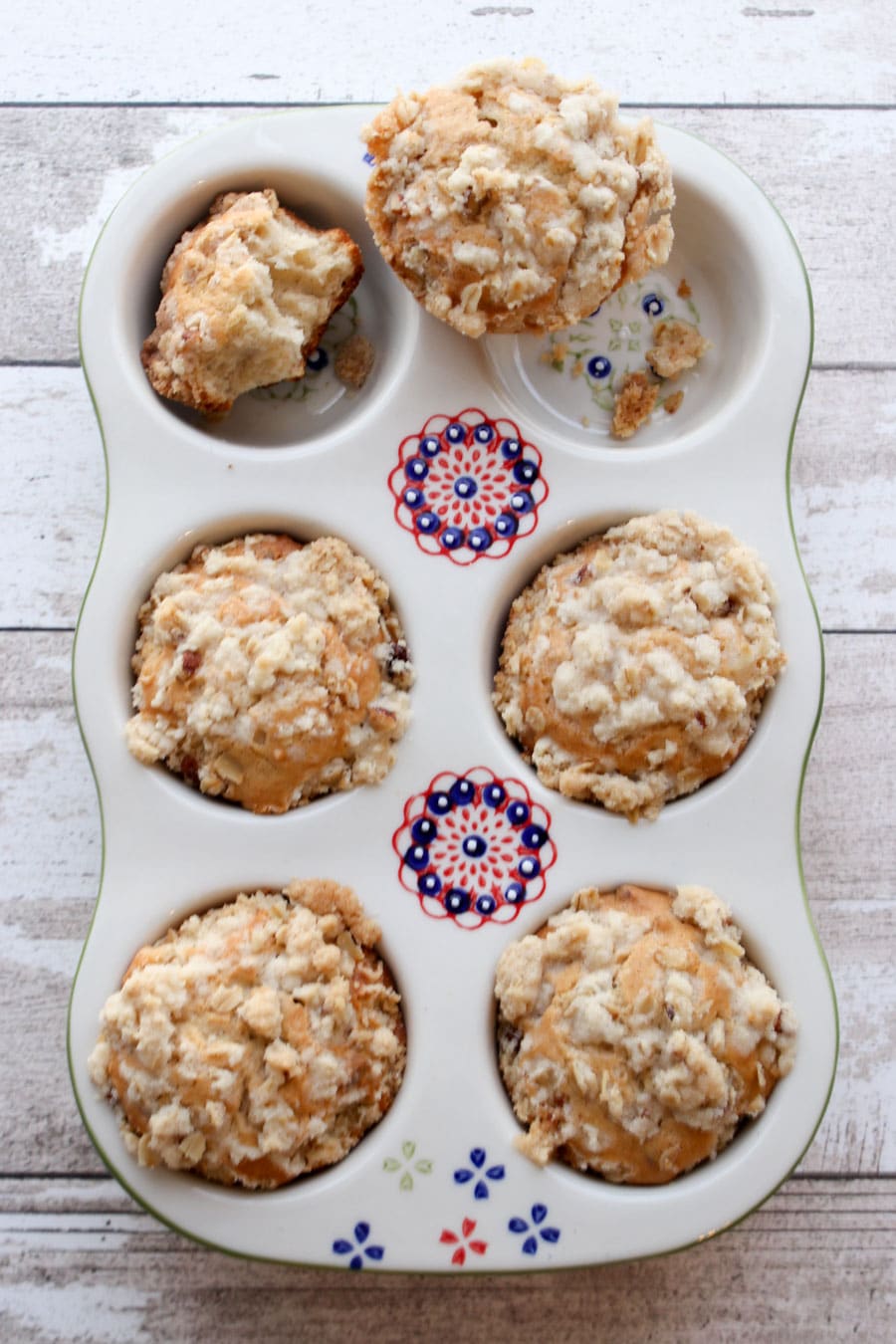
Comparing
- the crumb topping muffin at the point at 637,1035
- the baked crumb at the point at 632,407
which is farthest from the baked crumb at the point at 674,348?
the crumb topping muffin at the point at 637,1035

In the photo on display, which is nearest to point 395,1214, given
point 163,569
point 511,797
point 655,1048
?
point 655,1048

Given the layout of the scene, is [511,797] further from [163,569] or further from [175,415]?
[175,415]

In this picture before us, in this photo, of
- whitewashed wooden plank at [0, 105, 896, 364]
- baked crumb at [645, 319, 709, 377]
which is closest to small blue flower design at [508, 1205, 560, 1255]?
baked crumb at [645, 319, 709, 377]

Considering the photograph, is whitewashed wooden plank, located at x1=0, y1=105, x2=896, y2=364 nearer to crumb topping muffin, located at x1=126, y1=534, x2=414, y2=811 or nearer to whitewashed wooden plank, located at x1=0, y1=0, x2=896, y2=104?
whitewashed wooden plank, located at x1=0, y1=0, x2=896, y2=104

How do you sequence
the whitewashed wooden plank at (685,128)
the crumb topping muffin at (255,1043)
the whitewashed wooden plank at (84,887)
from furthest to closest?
1. the whitewashed wooden plank at (685,128)
2. the whitewashed wooden plank at (84,887)
3. the crumb topping muffin at (255,1043)

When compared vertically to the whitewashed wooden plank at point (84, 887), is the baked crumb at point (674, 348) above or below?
above

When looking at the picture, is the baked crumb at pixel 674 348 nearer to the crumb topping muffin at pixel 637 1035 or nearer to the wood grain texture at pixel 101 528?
the wood grain texture at pixel 101 528
